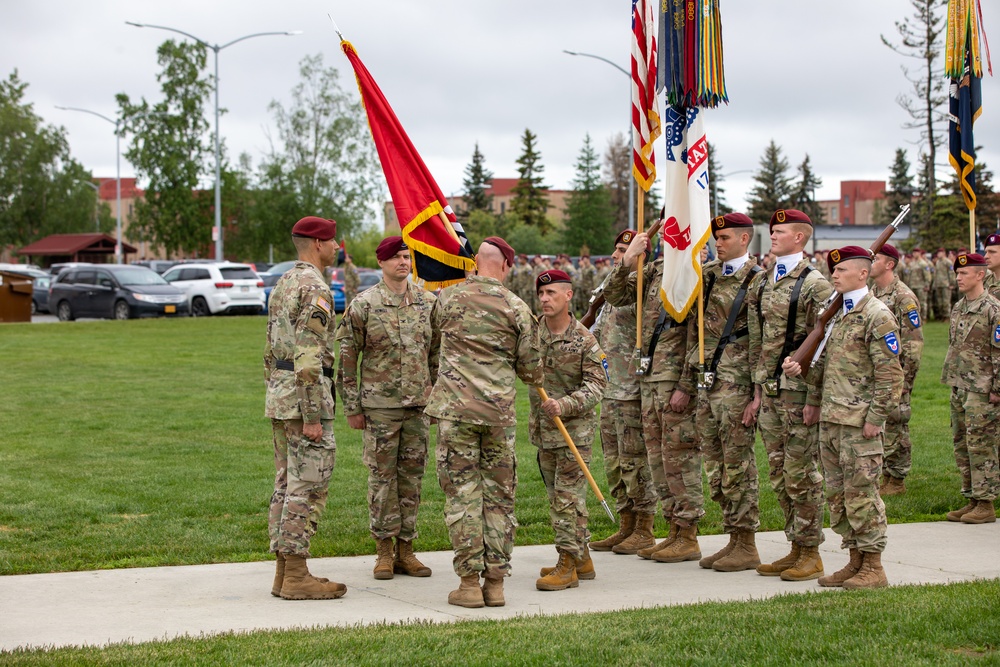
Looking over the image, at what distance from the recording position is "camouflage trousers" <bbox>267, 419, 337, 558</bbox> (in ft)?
24.5

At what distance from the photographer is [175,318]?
35.5 meters

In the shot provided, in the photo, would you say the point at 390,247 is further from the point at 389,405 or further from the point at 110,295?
the point at 110,295

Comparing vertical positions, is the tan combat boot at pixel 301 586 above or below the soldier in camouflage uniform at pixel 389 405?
below

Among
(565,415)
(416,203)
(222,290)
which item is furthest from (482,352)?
(222,290)

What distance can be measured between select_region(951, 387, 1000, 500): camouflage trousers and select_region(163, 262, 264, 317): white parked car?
29.8 meters

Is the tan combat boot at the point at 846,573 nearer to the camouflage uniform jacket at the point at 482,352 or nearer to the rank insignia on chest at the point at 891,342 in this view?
the rank insignia on chest at the point at 891,342

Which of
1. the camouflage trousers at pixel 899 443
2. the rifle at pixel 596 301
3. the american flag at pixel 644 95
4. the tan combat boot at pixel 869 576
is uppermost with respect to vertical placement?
the american flag at pixel 644 95

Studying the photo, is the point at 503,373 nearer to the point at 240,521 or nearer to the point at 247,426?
the point at 240,521

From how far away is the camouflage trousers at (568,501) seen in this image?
7.81m

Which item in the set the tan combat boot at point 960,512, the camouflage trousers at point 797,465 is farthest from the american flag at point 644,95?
the tan combat boot at point 960,512

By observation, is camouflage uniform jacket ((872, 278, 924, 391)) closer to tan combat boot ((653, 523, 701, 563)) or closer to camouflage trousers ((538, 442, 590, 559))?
tan combat boot ((653, 523, 701, 563))

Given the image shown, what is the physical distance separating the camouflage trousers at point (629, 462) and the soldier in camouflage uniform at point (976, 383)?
307 centimetres

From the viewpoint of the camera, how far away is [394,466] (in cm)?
826

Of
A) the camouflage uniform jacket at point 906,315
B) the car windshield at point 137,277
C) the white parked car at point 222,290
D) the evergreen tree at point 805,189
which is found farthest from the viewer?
the evergreen tree at point 805,189
